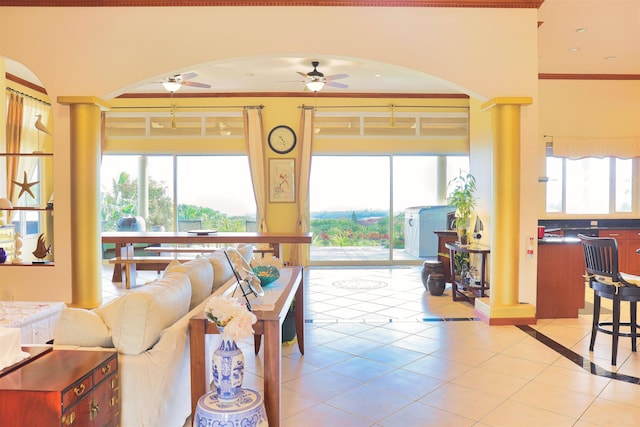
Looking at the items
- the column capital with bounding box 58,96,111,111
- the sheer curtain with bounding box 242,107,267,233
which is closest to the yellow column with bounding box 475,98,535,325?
the column capital with bounding box 58,96,111,111

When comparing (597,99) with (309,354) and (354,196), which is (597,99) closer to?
(354,196)

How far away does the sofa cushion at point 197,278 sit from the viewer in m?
3.16

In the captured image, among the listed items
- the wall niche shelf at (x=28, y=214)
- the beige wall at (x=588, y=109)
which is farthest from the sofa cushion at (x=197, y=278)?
the beige wall at (x=588, y=109)

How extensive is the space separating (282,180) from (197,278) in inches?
225

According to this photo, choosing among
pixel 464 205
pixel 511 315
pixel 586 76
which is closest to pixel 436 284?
pixel 464 205

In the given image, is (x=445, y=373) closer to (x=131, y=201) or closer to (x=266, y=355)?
(x=266, y=355)

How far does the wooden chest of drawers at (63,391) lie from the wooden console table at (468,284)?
435cm

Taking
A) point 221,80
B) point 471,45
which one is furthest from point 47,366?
point 221,80

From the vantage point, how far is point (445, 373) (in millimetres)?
3609

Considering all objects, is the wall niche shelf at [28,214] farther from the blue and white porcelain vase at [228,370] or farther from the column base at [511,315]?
the column base at [511,315]

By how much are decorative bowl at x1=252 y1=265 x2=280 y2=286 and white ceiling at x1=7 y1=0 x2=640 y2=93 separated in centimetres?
253

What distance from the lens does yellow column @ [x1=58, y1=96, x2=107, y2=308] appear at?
4.75 meters

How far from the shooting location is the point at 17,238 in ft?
16.3

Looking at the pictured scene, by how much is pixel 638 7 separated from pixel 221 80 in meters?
5.91
